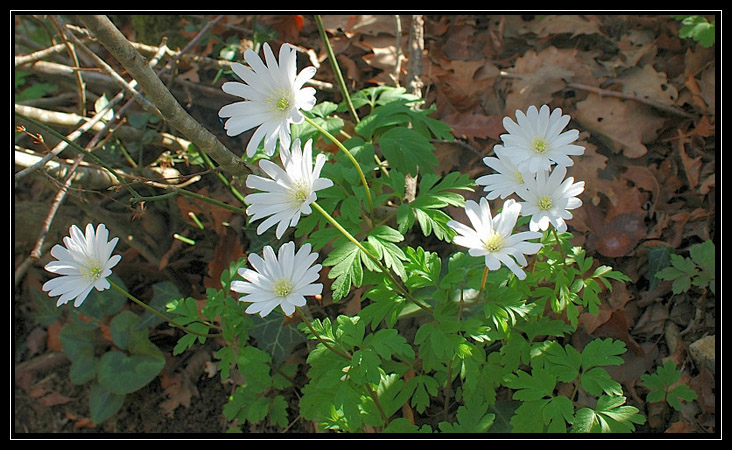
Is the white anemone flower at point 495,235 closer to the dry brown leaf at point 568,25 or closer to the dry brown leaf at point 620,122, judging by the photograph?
the dry brown leaf at point 620,122

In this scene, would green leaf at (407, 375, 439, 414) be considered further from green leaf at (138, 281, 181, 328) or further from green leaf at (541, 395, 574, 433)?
green leaf at (138, 281, 181, 328)

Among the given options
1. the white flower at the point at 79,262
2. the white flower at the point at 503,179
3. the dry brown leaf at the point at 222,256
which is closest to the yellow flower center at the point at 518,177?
the white flower at the point at 503,179

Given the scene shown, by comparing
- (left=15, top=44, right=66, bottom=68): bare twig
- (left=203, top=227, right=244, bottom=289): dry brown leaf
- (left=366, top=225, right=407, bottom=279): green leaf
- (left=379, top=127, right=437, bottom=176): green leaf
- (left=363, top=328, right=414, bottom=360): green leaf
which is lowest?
(left=363, top=328, right=414, bottom=360): green leaf

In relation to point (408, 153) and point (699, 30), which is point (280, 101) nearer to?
point (408, 153)

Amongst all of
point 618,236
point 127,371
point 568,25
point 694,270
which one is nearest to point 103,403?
point 127,371

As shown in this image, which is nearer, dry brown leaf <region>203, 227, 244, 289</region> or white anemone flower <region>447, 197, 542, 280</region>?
white anemone flower <region>447, 197, 542, 280</region>

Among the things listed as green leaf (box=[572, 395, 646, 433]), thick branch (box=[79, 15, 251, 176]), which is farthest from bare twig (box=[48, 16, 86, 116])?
green leaf (box=[572, 395, 646, 433])

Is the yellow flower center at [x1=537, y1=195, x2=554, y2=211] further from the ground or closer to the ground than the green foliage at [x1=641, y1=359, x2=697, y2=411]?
further from the ground
